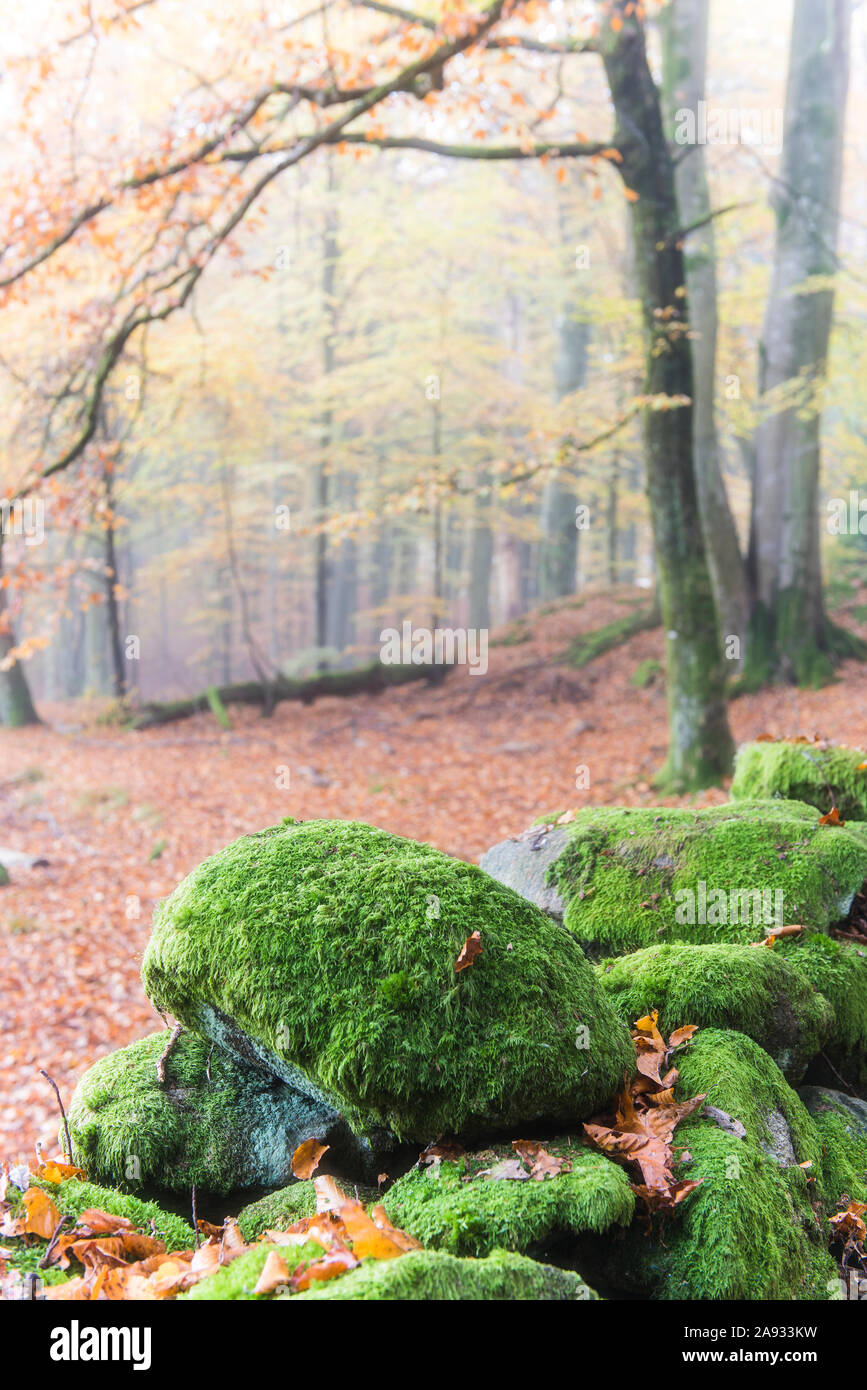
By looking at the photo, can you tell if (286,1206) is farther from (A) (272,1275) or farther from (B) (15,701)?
(B) (15,701)

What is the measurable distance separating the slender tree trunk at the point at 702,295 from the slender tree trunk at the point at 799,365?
1.30 feet

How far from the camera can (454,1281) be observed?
160cm

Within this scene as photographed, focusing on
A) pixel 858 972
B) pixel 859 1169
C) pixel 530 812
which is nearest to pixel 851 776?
pixel 858 972

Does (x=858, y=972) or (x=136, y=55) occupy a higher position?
(x=136, y=55)

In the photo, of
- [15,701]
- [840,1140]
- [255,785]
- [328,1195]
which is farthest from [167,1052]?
[15,701]

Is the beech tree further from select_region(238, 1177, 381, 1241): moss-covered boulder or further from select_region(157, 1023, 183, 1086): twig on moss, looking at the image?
select_region(238, 1177, 381, 1241): moss-covered boulder

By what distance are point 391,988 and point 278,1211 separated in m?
0.66

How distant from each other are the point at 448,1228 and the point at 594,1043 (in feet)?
1.90

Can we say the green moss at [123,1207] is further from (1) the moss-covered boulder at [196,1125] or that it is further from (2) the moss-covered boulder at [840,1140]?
(2) the moss-covered boulder at [840,1140]

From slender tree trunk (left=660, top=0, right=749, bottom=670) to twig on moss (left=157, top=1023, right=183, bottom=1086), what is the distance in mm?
9865

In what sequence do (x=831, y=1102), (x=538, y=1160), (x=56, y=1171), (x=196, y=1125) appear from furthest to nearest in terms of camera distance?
(x=831, y=1102) → (x=196, y=1125) → (x=56, y=1171) → (x=538, y=1160)

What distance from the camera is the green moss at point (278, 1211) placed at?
209 cm

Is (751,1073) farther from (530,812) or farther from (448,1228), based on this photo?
(530,812)

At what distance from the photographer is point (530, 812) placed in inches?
387
